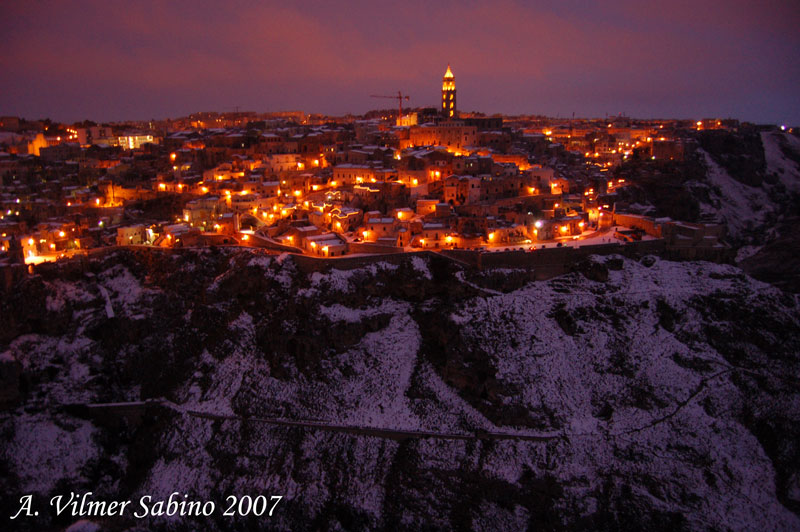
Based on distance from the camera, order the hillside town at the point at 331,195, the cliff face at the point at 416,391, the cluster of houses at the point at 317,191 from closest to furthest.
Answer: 1. the cliff face at the point at 416,391
2. the hillside town at the point at 331,195
3. the cluster of houses at the point at 317,191

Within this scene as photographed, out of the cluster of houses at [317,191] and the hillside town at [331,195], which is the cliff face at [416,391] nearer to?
the hillside town at [331,195]

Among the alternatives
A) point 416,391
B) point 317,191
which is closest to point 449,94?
point 317,191

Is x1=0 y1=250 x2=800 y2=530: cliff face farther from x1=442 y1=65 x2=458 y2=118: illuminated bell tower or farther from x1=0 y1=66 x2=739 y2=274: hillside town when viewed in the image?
x1=442 y1=65 x2=458 y2=118: illuminated bell tower

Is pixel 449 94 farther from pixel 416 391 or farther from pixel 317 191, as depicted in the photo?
pixel 416 391

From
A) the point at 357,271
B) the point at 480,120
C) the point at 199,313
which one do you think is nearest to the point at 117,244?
the point at 199,313

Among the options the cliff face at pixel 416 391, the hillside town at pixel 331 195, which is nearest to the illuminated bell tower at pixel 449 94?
the hillside town at pixel 331 195

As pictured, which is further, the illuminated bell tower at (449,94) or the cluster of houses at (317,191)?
the illuminated bell tower at (449,94)

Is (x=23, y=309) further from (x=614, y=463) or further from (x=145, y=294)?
(x=614, y=463)
